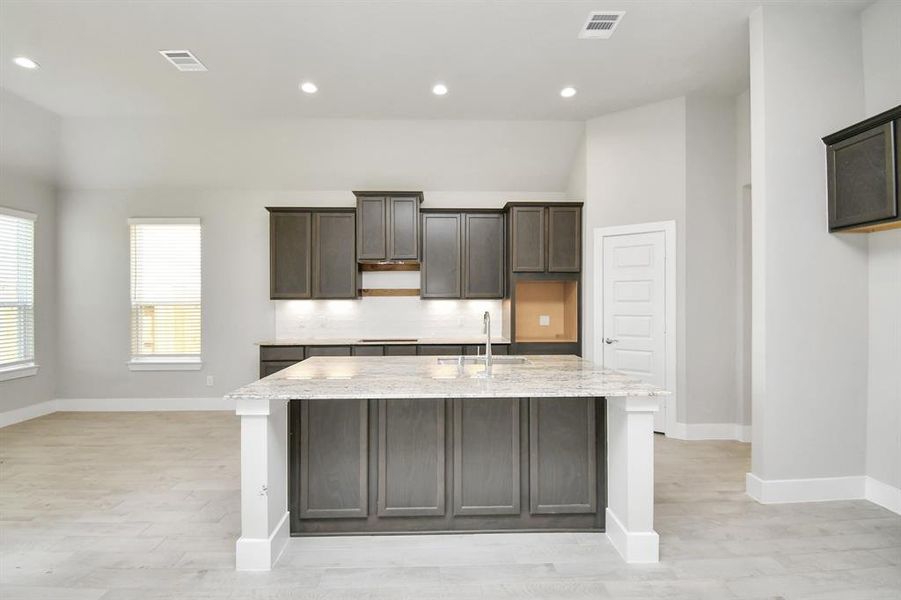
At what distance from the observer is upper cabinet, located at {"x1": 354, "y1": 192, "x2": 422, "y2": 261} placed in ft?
18.8

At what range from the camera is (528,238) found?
555 centimetres

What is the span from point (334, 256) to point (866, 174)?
194 inches

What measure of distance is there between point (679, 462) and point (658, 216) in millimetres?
2417

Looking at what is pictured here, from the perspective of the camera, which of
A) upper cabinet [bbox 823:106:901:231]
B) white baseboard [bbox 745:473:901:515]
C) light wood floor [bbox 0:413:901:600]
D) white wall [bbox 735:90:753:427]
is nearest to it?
light wood floor [bbox 0:413:901:600]

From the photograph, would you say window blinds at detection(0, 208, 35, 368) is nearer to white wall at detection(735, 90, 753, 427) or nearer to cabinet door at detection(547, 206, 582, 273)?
cabinet door at detection(547, 206, 582, 273)

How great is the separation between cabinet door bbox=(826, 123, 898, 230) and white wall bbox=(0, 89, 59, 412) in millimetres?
7168

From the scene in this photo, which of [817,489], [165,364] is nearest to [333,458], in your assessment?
[817,489]

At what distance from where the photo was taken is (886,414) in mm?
3199

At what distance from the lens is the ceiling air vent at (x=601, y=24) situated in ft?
11.1

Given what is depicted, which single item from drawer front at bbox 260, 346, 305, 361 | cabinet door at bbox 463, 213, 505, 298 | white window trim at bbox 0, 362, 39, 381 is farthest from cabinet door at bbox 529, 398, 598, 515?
white window trim at bbox 0, 362, 39, 381

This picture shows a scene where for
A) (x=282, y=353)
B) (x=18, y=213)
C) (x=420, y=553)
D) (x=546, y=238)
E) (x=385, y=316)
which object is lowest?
(x=420, y=553)

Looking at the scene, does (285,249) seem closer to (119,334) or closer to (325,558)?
(119,334)

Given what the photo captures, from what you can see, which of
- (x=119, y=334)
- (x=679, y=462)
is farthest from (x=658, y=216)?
(x=119, y=334)

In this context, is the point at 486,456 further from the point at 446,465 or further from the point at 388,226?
the point at 388,226
